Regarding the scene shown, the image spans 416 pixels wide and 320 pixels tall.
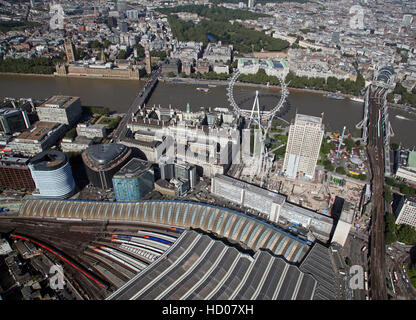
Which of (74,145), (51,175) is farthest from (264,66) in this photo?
(51,175)

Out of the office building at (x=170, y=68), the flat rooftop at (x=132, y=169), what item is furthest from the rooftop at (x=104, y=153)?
the office building at (x=170, y=68)

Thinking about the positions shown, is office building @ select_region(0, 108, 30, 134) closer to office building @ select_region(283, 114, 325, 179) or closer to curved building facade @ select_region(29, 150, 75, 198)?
curved building facade @ select_region(29, 150, 75, 198)

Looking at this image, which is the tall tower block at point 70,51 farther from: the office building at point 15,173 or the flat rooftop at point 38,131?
the office building at point 15,173

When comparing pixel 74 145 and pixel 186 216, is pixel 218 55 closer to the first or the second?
pixel 74 145

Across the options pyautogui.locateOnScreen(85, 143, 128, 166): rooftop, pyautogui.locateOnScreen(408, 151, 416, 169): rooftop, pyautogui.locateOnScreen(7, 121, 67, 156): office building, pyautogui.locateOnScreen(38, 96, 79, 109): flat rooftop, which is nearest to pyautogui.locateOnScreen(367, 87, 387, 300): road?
pyautogui.locateOnScreen(408, 151, 416, 169): rooftop

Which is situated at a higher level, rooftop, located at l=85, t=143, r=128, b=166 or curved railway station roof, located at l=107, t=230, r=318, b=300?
rooftop, located at l=85, t=143, r=128, b=166

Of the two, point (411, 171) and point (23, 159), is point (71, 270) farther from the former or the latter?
point (411, 171)
